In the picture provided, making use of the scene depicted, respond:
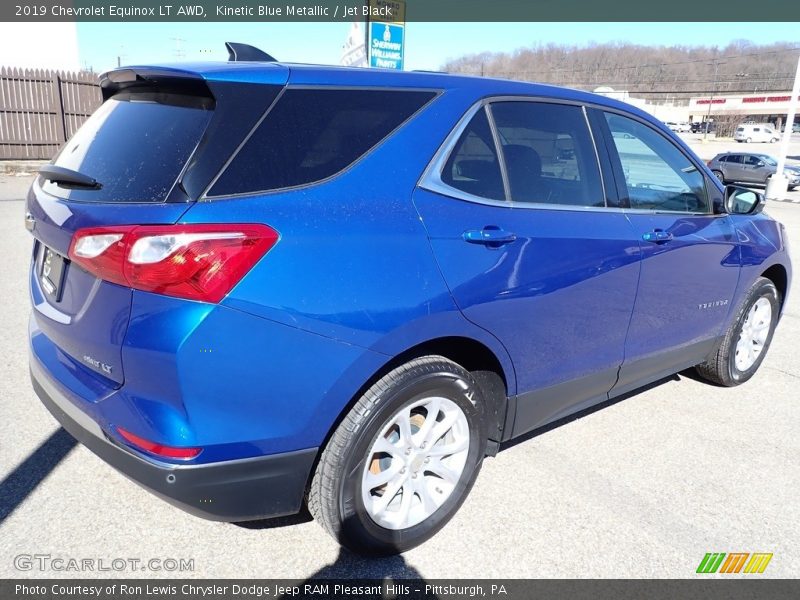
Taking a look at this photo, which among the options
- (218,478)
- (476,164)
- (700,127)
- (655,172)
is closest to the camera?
(218,478)

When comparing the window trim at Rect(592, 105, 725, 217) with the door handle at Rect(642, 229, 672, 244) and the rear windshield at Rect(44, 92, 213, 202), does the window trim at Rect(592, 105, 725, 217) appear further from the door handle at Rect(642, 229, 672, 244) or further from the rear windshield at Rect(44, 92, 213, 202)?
the rear windshield at Rect(44, 92, 213, 202)

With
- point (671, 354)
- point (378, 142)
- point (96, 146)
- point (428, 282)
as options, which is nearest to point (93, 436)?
point (96, 146)

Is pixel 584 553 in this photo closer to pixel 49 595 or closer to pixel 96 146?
pixel 49 595

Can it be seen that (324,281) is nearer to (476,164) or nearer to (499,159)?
(476,164)

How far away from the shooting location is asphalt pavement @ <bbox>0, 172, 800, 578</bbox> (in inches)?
99.4

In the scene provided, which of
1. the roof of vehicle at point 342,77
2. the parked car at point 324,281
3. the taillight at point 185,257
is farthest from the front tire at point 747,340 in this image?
the taillight at point 185,257

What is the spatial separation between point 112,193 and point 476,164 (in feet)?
4.56

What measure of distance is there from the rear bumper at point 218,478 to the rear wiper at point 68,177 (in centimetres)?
75

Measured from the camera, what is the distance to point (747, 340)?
14.8 feet

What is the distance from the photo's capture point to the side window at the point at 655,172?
338cm

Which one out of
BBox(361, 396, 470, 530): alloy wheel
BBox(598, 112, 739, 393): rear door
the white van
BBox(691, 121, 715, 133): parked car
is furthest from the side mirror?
BBox(691, 121, 715, 133): parked car

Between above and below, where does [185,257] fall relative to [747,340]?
above

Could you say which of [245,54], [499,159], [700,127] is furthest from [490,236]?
[700,127]

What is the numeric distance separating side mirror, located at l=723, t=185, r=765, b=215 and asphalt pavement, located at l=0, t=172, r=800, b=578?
131 cm
